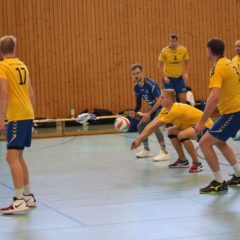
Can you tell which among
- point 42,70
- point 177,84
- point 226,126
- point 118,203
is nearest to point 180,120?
point 226,126

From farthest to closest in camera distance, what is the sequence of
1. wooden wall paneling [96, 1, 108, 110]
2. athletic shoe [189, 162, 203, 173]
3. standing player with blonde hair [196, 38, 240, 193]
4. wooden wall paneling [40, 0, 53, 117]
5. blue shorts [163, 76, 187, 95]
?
wooden wall paneling [96, 1, 108, 110] < wooden wall paneling [40, 0, 53, 117] < blue shorts [163, 76, 187, 95] < athletic shoe [189, 162, 203, 173] < standing player with blonde hair [196, 38, 240, 193]

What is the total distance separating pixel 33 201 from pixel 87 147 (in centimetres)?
675

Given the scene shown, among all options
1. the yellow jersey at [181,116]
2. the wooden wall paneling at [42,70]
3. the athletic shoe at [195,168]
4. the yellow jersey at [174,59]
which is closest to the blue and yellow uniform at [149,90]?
the yellow jersey at [181,116]

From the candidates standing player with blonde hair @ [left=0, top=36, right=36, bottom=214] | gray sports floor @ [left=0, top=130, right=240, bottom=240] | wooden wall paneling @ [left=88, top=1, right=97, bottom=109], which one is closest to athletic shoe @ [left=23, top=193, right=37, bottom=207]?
gray sports floor @ [left=0, top=130, right=240, bottom=240]

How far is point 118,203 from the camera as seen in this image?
25.1ft

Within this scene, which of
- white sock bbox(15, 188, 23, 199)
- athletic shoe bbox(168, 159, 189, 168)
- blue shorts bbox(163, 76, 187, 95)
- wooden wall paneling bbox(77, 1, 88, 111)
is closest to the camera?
white sock bbox(15, 188, 23, 199)

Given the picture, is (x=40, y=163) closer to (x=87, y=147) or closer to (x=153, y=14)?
(x=87, y=147)

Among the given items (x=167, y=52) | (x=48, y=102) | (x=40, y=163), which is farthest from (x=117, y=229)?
(x=48, y=102)

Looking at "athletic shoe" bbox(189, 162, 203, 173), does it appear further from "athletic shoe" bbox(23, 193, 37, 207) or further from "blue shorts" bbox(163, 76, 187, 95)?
"blue shorts" bbox(163, 76, 187, 95)

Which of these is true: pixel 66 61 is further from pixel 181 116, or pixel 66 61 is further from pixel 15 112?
pixel 15 112

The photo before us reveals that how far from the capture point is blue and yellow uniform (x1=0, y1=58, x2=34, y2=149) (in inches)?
284

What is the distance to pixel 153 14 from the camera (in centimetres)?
2091

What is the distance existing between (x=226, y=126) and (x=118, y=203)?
5.55 ft

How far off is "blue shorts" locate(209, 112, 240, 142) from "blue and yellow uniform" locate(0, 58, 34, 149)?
2400mm
